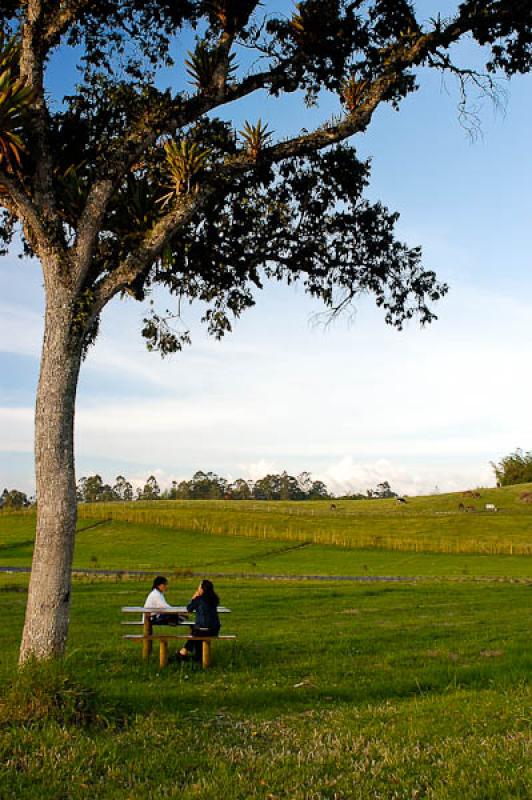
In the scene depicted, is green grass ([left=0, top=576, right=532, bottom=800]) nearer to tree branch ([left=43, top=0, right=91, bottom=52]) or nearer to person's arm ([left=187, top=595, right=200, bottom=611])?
person's arm ([left=187, top=595, right=200, bottom=611])

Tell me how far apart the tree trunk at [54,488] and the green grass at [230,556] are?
38531mm

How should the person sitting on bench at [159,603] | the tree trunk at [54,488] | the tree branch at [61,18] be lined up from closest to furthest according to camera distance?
the tree trunk at [54,488] < the tree branch at [61,18] < the person sitting on bench at [159,603]

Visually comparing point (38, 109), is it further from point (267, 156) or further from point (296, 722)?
point (296, 722)

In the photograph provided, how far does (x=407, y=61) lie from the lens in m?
16.2

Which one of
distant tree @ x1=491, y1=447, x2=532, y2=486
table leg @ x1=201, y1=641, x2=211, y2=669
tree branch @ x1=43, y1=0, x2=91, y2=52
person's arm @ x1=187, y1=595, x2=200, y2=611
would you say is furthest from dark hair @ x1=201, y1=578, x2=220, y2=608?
distant tree @ x1=491, y1=447, x2=532, y2=486

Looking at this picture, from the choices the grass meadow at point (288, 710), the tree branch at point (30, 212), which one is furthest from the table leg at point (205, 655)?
the tree branch at point (30, 212)

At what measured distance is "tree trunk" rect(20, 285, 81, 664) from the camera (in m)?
12.8

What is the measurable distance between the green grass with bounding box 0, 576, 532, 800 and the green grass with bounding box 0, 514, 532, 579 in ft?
108

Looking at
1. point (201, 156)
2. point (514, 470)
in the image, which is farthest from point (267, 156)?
point (514, 470)

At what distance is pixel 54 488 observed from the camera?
12938 mm

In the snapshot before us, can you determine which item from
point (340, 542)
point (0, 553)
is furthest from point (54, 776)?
point (340, 542)

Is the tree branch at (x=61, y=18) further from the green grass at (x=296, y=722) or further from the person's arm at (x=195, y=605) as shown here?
the person's arm at (x=195, y=605)

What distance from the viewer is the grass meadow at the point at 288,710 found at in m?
8.10

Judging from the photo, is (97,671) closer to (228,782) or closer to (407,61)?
(228,782)
